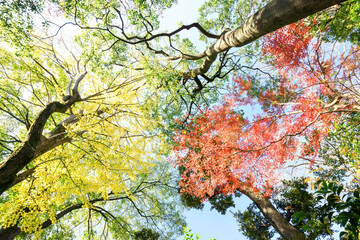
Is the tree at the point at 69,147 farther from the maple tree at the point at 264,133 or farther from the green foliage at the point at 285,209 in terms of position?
the green foliage at the point at 285,209

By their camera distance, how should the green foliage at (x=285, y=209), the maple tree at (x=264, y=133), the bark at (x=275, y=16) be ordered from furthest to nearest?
1. the green foliage at (x=285, y=209)
2. the maple tree at (x=264, y=133)
3. the bark at (x=275, y=16)

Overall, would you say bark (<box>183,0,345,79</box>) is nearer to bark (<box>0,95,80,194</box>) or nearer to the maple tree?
the maple tree

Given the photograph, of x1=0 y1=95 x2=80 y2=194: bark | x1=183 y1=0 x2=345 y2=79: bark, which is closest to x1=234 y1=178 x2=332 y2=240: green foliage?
x1=183 y1=0 x2=345 y2=79: bark

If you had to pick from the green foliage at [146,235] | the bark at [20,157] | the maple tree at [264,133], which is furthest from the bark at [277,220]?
the bark at [20,157]

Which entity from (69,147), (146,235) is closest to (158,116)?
(69,147)

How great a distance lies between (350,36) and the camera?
5566 mm

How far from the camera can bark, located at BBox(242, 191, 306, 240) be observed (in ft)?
24.8

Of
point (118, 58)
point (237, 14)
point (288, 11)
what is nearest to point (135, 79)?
point (118, 58)

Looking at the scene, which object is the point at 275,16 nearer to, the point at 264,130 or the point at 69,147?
the point at 264,130

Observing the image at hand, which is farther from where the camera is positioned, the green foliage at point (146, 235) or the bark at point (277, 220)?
the green foliage at point (146, 235)

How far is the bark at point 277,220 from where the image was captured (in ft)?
24.8

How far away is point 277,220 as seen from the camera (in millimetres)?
8266

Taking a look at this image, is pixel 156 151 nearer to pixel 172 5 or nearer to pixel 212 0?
pixel 172 5

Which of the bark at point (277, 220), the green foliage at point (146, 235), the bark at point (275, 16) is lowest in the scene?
the green foliage at point (146, 235)
